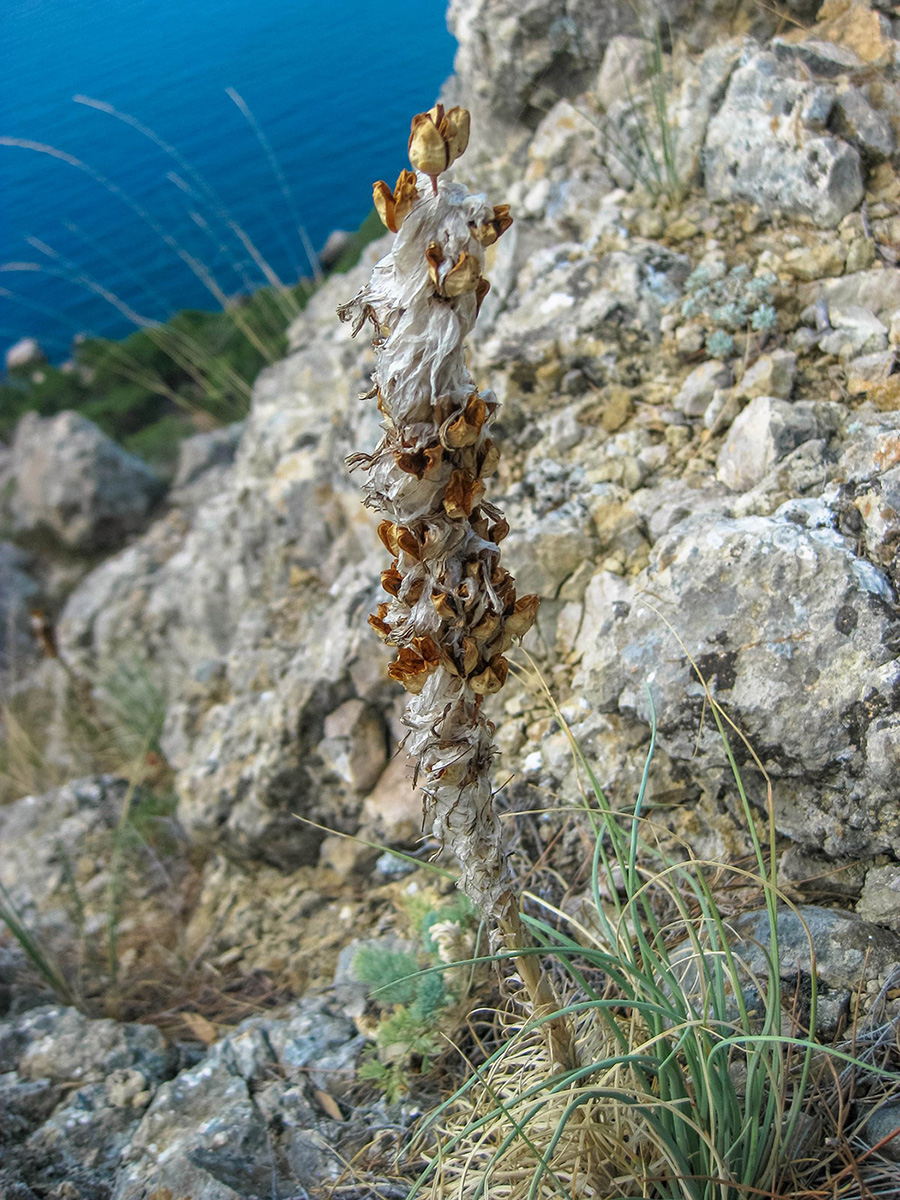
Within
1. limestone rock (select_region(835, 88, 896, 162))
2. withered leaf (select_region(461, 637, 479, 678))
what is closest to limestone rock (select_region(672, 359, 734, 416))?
limestone rock (select_region(835, 88, 896, 162))

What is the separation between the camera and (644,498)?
2.43 m

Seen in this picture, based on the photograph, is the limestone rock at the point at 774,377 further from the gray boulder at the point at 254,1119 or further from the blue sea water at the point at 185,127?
the blue sea water at the point at 185,127

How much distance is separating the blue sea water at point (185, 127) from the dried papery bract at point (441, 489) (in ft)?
13.2

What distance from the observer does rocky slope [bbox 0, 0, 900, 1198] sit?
184cm

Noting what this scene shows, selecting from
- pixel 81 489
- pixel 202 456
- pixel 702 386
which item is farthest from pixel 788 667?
pixel 81 489

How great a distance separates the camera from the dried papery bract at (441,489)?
100cm

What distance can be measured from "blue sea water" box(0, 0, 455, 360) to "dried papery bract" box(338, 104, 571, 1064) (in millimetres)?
4019

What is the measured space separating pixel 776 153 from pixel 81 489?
19.7 ft

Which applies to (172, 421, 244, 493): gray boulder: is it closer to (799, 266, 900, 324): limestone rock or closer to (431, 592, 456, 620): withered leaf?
(799, 266, 900, 324): limestone rock

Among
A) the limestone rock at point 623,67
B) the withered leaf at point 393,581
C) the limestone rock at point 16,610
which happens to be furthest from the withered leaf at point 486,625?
the limestone rock at point 16,610

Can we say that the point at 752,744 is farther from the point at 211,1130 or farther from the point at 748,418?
the point at 211,1130

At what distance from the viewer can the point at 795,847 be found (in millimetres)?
1865

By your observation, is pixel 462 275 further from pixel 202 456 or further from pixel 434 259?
pixel 202 456

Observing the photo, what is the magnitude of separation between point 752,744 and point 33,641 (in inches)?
258
